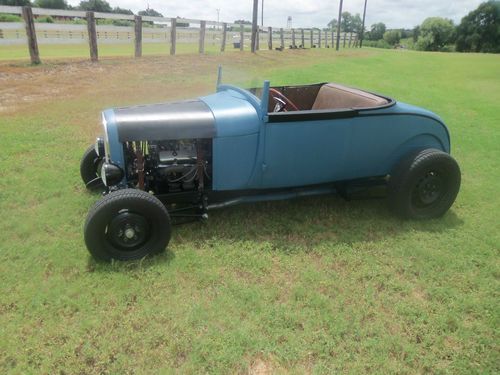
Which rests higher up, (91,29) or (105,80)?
(91,29)

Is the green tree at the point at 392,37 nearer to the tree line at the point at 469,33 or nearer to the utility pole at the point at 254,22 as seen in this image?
the tree line at the point at 469,33

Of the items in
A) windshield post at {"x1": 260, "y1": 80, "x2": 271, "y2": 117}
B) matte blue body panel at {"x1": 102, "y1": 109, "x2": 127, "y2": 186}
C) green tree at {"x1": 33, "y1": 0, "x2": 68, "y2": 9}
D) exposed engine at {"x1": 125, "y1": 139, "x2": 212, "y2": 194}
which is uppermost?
green tree at {"x1": 33, "y1": 0, "x2": 68, "y2": 9}

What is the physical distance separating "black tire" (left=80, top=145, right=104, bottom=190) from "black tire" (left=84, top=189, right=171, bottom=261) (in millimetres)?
1408

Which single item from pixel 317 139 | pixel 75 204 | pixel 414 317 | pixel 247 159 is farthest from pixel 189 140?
pixel 414 317

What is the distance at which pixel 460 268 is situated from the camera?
338 centimetres

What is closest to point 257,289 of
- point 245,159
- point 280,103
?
point 245,159

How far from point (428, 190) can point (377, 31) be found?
10273cm

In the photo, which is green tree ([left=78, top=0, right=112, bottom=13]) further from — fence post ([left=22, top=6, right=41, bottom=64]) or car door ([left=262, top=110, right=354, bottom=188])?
car door ([left=262, top=110, right=354, bottom=188])

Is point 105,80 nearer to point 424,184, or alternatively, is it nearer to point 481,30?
point 424,184

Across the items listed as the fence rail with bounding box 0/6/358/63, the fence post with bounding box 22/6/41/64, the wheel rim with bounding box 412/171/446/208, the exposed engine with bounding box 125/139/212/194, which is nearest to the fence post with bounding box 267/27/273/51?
the fence rail with bounding box 0/6/358/63

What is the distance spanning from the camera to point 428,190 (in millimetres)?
4129

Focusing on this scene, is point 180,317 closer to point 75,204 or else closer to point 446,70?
point 75,204

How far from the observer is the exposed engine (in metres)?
3.56

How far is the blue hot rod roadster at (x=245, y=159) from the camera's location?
3238 millimetres
